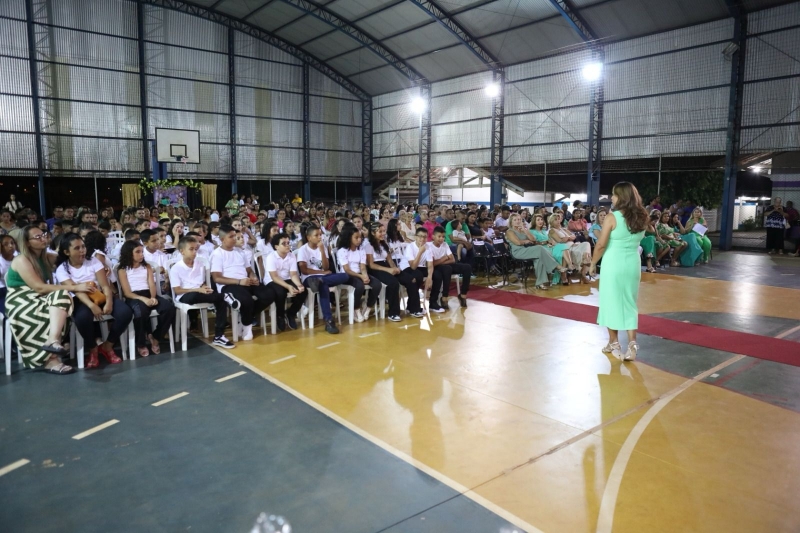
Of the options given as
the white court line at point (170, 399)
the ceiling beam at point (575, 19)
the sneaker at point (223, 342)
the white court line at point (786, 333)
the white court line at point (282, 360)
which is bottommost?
the white court line at point (170, 399)

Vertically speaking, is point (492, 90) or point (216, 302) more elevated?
point (492, 90)

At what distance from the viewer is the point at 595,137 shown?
16.0 metres

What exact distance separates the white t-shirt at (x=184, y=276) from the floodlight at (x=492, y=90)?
14.7 metres

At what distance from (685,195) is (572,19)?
20.1ft

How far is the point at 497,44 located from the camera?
1728 centimetres

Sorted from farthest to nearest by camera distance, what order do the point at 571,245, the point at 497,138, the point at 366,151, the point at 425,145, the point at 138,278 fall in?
the point at 366,151
the point at 425,145
the point at 497,138
the point at 571,245
the point at 138,278

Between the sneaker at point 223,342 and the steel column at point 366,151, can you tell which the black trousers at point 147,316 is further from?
the steel column at point 366,151

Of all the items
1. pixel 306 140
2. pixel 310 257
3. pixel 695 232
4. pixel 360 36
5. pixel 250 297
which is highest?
pixel 360 36

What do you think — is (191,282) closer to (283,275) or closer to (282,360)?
(283,275)

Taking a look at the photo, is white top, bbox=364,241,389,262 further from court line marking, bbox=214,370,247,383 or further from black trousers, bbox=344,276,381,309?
court line marking, bbox=214,370,247,383

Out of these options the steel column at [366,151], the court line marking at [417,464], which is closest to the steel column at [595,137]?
the steel column at [366,151]

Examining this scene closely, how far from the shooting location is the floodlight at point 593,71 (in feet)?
51.4

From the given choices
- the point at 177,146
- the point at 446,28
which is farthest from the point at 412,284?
the point at 177,146

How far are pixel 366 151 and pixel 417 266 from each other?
17631mm
